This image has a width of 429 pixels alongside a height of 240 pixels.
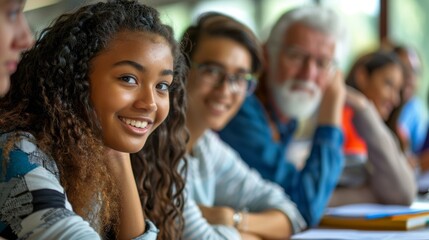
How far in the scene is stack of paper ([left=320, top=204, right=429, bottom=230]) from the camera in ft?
6.13

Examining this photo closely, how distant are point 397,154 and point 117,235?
1458mm

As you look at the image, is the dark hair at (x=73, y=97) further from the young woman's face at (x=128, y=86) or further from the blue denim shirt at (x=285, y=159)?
the blue denim shirt at (x=285, y=159)

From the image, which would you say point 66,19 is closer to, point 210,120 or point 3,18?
point 3,18

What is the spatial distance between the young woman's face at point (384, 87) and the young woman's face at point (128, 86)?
2495 mm

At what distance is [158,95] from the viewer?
50.6 inches

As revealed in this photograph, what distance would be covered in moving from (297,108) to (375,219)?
66 cm

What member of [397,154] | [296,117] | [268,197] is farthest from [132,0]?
[397,154]

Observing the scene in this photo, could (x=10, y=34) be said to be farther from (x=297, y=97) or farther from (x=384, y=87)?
(x=384, y=87)

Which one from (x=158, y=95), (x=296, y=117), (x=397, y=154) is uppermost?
(x=158, y=95)

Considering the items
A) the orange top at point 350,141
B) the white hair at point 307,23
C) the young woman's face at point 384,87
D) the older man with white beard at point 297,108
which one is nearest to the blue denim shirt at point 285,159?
the older man with white beard at point 297,108

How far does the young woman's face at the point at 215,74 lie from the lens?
6.65ft

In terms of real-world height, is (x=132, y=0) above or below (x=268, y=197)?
above

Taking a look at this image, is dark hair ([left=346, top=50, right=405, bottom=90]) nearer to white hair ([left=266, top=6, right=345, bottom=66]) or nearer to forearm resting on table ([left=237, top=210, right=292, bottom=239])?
white hair ([left=266, top=6, right=345, bottom=66])

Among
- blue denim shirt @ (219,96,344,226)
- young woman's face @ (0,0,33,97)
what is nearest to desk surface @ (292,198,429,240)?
blue denim shirt @ (219,96,344,226)
